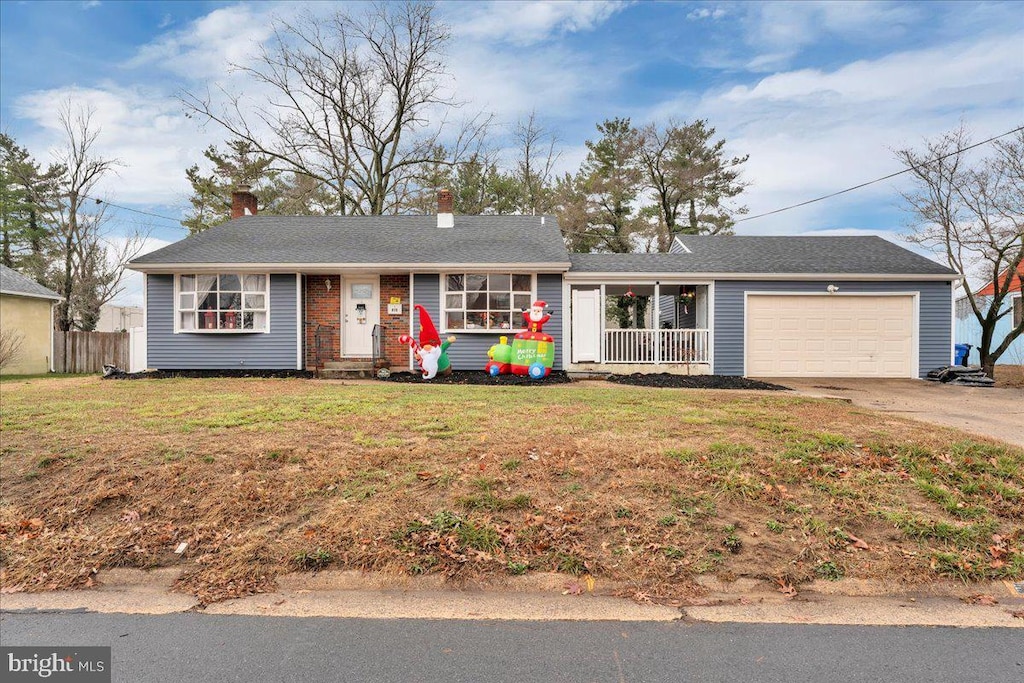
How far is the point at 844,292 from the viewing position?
13742 millimetres

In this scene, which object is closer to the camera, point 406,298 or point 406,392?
point 406,392

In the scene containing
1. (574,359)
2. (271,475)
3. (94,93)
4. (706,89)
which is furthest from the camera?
(94,93)

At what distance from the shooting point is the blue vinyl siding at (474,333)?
529 inches

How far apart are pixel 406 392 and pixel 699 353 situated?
819 cm

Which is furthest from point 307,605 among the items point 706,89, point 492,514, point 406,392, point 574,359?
point 706,89

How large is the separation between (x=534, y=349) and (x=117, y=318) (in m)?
27.1

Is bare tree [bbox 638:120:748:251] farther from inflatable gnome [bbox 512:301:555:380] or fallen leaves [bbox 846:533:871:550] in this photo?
fallen leaves [bbox 846:533:871:550]

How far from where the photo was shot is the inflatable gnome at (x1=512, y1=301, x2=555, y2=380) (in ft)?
39.2

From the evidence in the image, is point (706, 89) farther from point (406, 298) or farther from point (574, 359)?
point (406, 298)

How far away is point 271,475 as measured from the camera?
441cm

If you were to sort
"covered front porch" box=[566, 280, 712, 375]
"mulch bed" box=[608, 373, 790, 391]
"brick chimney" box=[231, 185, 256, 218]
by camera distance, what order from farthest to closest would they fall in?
"brick chimney" box=[231, 185, 256, 218] < "covered front porch" box=[566, 280, 712, 375] < "mulch bed" box=[608, 373, 790, 391]

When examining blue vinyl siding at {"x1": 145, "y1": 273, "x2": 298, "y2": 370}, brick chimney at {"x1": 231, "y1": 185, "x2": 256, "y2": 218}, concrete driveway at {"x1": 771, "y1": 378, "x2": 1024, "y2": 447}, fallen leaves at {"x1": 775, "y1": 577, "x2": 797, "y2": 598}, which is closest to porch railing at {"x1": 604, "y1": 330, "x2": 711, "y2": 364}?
concrete driveway at {"x1": 771, "y1": 378, "x2": 1024, "y2": 447}

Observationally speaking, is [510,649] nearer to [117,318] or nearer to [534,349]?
[534,349]

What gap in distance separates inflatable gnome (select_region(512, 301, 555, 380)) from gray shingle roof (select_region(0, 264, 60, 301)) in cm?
1599
